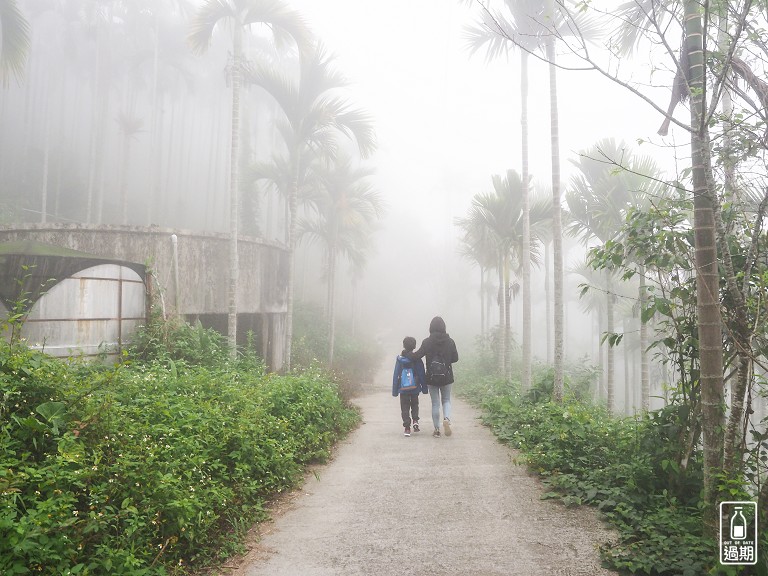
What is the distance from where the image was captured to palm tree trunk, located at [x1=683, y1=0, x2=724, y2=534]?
9.91 feet

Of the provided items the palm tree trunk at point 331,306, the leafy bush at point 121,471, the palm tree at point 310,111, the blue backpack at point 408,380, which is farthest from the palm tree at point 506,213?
the leafy bush at point 121,471

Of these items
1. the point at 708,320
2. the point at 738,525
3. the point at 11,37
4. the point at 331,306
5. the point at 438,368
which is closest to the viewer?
the point at 738,525

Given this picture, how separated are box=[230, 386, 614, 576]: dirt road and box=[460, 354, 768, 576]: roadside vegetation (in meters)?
0.19

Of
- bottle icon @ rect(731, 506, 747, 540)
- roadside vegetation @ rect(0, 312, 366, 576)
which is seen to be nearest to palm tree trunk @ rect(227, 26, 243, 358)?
roadside vegetation @ rect(0, 312, 366, 576)

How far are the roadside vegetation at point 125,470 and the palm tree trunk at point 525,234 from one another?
23.4ft

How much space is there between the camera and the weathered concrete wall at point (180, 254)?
9398 millimetres

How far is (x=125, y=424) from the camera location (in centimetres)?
362

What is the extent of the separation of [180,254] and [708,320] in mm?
9731

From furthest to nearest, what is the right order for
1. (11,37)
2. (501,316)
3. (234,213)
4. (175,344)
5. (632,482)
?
1. (501,316)
2. (234,213)
3. (11,37)
4. (175,344)
5. (632,482)

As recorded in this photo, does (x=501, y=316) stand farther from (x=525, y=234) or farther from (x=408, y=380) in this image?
(x=408, y=380)

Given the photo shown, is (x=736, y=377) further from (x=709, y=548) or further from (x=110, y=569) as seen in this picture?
(x=110, y=569)

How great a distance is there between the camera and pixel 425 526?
3.71 m

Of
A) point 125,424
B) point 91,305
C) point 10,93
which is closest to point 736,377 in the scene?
point 125,424

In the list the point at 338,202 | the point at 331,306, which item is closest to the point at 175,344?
the point at 331,306
